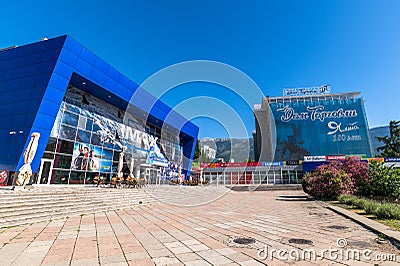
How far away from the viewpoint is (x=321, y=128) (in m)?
40.4

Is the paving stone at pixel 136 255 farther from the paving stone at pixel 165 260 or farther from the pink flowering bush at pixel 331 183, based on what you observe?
the pink flowering bush at pixel 331 183

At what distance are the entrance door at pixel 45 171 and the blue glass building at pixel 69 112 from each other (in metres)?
0.03

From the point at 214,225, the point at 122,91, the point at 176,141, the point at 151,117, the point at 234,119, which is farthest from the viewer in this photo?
the point at 176,141

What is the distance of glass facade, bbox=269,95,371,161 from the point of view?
38.6m

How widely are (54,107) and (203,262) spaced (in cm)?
1422

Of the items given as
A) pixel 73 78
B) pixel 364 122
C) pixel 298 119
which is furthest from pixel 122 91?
pixel 364 122

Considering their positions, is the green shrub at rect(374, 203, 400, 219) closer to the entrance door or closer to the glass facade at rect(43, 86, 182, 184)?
the glass facade at rect(43, 86, 182, 184)

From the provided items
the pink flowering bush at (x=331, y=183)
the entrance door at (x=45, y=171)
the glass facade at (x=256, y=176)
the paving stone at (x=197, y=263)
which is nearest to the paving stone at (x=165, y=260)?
the paving stone at (x=197, y=263)

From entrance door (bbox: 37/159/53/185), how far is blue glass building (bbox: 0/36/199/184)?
0.09 feet

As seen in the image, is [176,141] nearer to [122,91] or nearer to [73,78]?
[122,91]

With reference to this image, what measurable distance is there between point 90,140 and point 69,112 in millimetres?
2726

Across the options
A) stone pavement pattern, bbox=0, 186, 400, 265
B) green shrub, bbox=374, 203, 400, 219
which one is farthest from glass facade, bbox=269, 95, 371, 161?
stone pavement pattern, bbox=0, 186, 400, 265

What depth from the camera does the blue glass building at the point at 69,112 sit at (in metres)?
→ 12.4

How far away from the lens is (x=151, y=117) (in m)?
23.8
